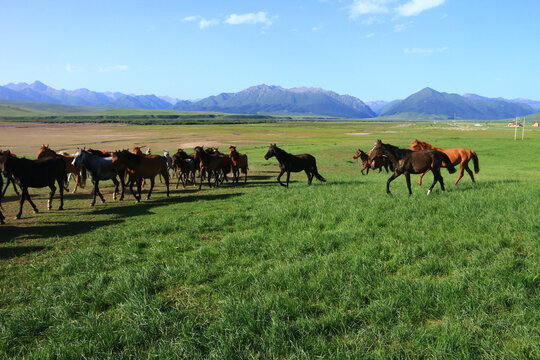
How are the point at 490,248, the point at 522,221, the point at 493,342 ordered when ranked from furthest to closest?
the point at 522,221
the point at 490,248
the point at 493,342

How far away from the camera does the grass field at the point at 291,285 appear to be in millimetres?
3516

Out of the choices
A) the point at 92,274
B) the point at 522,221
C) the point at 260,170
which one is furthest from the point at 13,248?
the point at 260,170

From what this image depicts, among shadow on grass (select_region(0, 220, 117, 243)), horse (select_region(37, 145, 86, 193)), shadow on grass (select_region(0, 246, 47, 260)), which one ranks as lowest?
shadow on grass (select_region(0, 220, 117, 243))

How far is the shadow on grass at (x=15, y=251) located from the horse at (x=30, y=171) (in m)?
4.13


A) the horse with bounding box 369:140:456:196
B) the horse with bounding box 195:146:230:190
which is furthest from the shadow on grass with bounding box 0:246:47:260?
the horse with bounding box 369:140:456:196

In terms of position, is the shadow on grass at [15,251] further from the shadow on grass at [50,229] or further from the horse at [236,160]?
the horse at [236,160]

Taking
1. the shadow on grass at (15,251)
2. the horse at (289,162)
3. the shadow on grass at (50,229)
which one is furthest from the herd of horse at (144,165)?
the shadow on grass at (15,251)

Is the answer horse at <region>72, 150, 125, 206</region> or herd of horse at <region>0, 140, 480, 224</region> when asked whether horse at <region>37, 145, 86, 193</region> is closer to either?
herd of horse at <region>0, 140, 480, 224</region>

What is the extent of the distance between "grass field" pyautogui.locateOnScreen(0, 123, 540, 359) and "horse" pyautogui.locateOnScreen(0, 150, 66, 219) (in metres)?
3.32

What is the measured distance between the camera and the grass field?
11.5 ft

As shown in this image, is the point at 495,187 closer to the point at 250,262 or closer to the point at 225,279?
the point at 250,262

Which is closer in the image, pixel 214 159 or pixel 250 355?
pixel 250 355

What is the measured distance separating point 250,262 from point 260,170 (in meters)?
20.1

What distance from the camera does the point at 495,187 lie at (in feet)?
36.6
